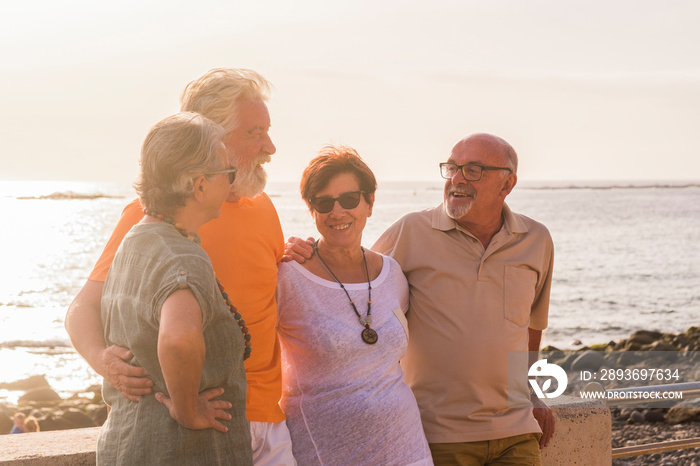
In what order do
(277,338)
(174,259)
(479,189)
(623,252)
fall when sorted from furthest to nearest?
(623,252) < (479,189) < (277,338) < (174,259)

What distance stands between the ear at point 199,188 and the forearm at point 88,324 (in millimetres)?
570

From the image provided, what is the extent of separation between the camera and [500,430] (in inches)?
→ 145

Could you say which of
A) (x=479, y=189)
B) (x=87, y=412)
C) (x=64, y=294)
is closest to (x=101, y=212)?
(x=64, y=294)

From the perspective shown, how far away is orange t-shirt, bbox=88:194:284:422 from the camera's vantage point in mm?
3031

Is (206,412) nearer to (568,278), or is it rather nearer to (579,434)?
(579,434)

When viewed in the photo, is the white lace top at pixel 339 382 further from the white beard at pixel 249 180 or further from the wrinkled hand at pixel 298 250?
the white beard at pixel 249 180

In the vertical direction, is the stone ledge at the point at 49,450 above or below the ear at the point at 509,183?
below

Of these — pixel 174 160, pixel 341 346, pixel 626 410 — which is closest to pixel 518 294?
pixel 341 346

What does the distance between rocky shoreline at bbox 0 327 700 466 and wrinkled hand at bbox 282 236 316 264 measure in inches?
261

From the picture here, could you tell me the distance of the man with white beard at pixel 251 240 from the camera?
9.95 ft

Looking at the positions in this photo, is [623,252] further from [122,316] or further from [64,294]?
[122,316]

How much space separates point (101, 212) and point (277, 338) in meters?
97.6

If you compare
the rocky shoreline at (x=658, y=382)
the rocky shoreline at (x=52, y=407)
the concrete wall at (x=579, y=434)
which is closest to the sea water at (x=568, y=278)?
the rocky shoreline at (x=52, y=407)

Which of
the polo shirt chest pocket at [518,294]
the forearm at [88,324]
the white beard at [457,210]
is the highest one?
the white beard at [457,210]
